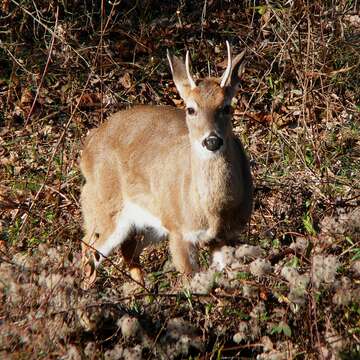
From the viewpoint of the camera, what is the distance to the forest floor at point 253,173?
198 inches

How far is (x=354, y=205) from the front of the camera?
712cm

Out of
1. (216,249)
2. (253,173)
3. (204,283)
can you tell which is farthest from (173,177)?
(204,283)

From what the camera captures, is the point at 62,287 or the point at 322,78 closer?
the point at 62,287

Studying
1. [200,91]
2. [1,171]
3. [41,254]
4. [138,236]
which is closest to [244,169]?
[200,91]

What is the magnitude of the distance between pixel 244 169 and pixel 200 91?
0.70 metres

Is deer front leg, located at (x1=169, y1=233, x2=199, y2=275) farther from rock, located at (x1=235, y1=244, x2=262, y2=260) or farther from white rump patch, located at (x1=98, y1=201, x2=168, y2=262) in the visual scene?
rock, located at (x1=235, y1=244, x2=262, y2=260)

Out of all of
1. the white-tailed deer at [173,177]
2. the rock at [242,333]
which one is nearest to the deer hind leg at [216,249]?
the white-tailed deer at [173,177]

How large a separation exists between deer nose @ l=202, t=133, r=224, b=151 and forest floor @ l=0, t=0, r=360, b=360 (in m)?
0.72

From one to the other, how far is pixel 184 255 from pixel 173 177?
2.31 feet

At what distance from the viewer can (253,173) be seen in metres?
8.62

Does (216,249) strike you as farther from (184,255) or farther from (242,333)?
(242,333)

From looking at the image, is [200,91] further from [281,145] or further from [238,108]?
[238,108]

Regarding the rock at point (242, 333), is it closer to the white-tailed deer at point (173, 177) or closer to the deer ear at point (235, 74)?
the white-tailed deer at point (173, 177)

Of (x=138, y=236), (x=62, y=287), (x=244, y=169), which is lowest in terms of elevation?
(x=138, y=236)
